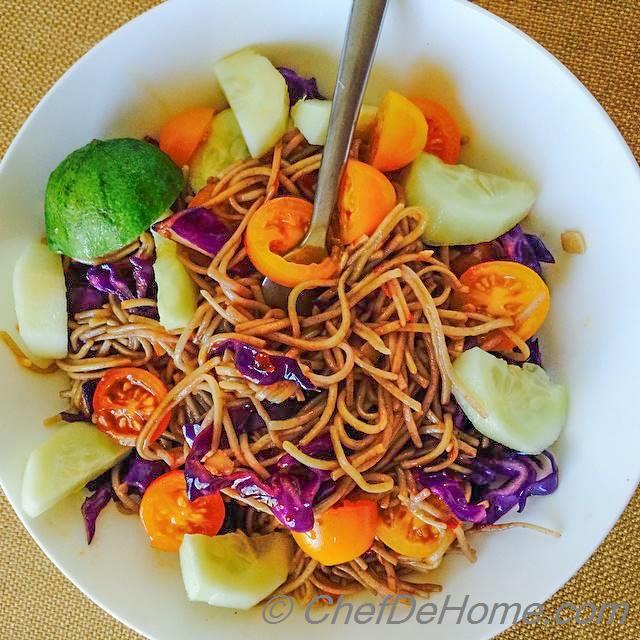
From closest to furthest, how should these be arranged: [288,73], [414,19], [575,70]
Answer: [414,19]
[288,73]
[575,70]

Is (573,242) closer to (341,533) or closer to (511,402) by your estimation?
(511,402)

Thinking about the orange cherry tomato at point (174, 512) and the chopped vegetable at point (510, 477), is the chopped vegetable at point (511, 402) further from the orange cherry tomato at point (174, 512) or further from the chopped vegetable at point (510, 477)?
the orange cherry tomato at point (174, 512)

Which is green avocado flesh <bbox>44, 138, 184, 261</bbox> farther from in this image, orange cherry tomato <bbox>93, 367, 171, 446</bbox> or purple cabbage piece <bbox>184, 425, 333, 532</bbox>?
purple cabbage piece <bbox>184, 425, 333, 532</bbox>

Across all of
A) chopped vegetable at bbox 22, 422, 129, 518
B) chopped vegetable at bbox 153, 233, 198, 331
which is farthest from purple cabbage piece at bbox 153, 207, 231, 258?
chopped vegetable at bbox 22, 422, 129, 518

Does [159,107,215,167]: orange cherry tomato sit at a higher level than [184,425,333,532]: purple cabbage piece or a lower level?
higher

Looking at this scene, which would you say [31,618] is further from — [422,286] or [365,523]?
[422,286]

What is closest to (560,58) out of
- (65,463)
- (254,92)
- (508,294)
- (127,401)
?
(508,294)

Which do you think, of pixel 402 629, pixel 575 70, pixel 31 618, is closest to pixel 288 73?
pixel 575 70
